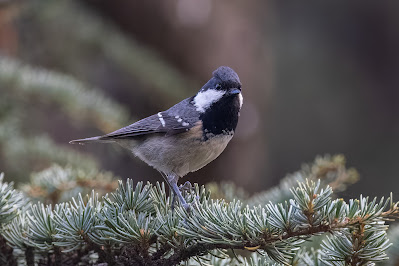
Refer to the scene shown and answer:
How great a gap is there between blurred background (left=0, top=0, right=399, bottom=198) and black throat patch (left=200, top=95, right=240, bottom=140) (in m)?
0.68

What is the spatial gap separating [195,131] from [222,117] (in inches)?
5.1

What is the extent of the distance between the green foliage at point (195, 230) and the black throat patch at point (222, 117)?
53 centimetres

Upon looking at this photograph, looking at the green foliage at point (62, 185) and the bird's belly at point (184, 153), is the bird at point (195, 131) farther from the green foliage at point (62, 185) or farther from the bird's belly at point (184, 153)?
the green foliage at point (62, 185)

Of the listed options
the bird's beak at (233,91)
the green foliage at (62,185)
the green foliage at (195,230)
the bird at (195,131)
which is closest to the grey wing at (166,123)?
the bird at (195,131)

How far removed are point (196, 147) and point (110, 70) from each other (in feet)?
8.14

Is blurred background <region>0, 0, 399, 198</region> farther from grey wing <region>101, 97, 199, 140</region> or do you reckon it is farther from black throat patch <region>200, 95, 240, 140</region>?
black throat patch <region>200, 95, 240, 140</region>

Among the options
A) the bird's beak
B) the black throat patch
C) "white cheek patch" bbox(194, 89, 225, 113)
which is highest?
"white cheek patch" bbox(194, 89, 225, 113)

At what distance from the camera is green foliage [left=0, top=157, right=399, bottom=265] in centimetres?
98

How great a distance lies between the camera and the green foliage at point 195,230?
98 cm

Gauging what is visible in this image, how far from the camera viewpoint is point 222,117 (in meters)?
1.88

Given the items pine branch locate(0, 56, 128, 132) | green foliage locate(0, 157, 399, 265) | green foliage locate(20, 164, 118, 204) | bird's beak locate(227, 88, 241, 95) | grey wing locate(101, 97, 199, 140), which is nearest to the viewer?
green foliage locate(0, 157, 399, 265)

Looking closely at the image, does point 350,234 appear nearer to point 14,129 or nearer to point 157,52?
point 14,129

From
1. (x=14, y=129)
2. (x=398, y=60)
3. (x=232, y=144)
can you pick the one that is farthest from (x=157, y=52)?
(x=398, y=60)

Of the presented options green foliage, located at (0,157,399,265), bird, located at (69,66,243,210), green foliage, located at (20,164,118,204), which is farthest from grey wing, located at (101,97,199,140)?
green foliage, located at (0,157,399,265)
